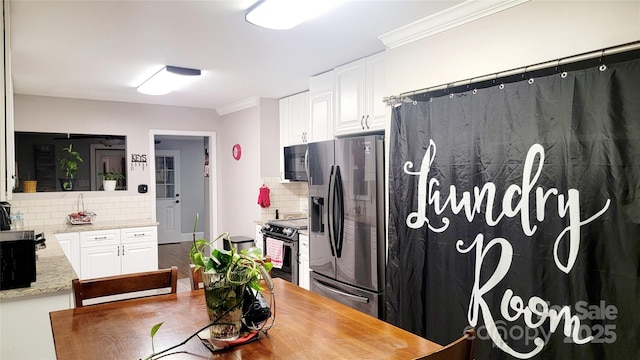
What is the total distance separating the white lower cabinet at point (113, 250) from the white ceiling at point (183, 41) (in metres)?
1.60

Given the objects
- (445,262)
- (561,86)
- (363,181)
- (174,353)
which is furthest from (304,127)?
(174,353)

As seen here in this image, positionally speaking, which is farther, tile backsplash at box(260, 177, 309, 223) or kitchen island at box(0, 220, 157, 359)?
tile backsplash at box(260, 177, 309, 223)

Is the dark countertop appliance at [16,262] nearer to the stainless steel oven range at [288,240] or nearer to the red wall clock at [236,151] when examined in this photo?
the stainless steel oven range at [288,240]

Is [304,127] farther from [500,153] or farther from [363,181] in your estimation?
[500,153]

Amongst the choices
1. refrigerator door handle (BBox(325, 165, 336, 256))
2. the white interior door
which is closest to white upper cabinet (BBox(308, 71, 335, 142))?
refrigerator door handle (BBox(325, 165, 336, 256))

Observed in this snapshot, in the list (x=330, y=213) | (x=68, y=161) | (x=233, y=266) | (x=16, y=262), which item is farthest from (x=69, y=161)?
(x=233, y=266)

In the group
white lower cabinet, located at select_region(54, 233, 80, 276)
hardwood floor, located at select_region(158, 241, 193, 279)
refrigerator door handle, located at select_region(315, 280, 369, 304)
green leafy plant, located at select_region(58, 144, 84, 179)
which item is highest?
green leafy plant, located at select_region(58, 144, 84, 179)

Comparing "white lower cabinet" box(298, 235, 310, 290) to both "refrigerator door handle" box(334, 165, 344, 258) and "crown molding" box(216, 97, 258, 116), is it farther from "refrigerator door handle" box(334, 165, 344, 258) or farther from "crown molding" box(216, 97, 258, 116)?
"crown molding" box(216, 97, 258, 116)

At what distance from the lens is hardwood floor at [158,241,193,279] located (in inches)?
245

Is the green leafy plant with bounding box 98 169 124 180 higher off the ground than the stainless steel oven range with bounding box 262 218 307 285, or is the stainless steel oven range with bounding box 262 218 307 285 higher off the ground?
the green leafy plant with bounding box 98 169 124 180

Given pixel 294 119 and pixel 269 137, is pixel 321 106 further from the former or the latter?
pixel 269 137

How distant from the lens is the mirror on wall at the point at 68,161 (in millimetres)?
4879

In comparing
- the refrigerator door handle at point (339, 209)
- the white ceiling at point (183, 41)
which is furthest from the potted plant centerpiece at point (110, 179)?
the refrigerator door handle at point (339, 209)

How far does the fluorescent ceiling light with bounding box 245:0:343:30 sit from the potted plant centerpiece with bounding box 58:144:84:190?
3.79 metres
